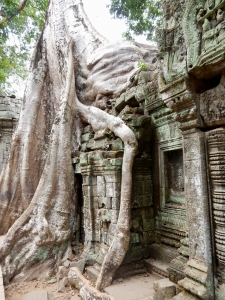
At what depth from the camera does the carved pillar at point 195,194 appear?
212 centimetres

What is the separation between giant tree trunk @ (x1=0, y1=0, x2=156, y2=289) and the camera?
4113 mm

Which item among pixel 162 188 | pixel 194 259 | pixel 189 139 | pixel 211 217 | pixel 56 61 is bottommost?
Result: pixel 194 259

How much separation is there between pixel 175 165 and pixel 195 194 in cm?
123

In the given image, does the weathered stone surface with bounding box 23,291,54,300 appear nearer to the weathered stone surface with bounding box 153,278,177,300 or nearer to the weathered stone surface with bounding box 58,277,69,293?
the weathered stone surface with bounding box 58,277,69,293

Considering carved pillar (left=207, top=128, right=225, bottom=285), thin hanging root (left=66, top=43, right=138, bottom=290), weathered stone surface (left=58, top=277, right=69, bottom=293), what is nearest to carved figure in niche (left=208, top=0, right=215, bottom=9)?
carved pillar (left=207, top=128, right=225, bottom=285)

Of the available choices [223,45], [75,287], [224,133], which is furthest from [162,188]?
[223,45]

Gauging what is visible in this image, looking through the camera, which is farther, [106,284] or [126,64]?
[126,64]

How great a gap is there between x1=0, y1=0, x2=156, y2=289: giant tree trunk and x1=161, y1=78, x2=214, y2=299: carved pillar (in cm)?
106

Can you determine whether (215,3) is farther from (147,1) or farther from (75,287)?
(147,1)

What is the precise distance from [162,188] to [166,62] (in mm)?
1751

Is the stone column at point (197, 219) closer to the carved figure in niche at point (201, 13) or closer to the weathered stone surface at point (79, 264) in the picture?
the carved figure in niche at point (201, 13)

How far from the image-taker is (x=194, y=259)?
7.41 feet

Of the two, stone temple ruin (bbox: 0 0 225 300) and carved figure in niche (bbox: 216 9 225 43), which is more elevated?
carved figure in niche (bbox: 216 9 225 43)

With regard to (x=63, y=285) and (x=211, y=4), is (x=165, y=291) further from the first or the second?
(x=211, y=4)
